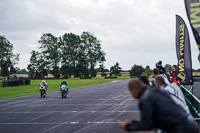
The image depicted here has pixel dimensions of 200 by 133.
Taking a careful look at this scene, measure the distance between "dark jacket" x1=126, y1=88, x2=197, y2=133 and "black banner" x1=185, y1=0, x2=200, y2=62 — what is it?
13.0ft

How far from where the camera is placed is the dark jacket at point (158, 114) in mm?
3381

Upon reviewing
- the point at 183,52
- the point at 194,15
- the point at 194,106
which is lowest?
the point at 194,106

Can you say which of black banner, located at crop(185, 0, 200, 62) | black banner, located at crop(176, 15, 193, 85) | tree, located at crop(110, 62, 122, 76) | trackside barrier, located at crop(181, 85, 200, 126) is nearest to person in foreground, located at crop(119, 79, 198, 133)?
trackside barrier, located at crop(181, 85, 200, 126)

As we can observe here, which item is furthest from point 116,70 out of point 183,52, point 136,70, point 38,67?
point 183,52

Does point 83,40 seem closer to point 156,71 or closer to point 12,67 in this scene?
point 12,67

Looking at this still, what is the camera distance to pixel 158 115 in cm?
347

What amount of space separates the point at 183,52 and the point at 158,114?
1181 centimetres

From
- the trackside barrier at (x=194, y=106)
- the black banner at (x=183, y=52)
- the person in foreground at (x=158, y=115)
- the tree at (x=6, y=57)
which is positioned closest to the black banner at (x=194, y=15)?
the trackside barrier at (x=194, y=106)

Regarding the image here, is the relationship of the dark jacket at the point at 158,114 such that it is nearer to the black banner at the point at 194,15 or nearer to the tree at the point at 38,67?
the black banner at the point at 194,15

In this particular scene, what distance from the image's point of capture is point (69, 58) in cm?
12438

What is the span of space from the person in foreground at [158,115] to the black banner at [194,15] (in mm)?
3940

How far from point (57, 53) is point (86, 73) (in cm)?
1518

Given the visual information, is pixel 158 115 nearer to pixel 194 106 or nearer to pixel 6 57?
pixel 194 106

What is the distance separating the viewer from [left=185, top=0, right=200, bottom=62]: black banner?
7133 millimetres
